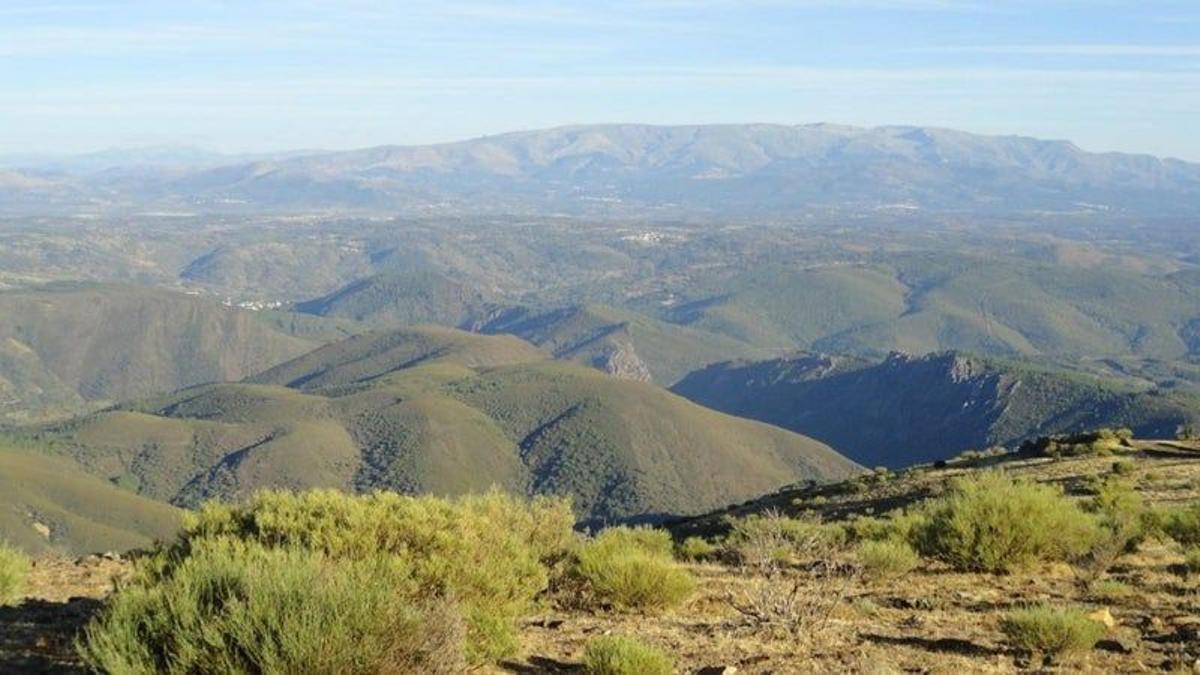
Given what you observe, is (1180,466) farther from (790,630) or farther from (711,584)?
(790,630)

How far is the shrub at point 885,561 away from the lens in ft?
48.0

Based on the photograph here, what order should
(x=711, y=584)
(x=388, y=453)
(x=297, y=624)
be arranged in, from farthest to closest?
(x=388, y=453) < (x=711, y=584) < (x=297, y=624)

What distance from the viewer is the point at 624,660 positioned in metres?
8.94

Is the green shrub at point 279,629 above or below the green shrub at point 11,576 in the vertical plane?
above

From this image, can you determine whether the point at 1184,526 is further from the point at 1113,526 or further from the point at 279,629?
the point at 279,629

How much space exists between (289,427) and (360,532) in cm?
14801

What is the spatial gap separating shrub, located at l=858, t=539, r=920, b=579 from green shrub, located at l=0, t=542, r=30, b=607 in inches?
432

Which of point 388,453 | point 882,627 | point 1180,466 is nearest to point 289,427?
point 388,453

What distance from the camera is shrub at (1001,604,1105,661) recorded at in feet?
32.9

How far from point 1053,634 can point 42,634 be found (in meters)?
10.00

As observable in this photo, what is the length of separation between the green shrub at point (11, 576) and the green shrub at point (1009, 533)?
40.5 feet

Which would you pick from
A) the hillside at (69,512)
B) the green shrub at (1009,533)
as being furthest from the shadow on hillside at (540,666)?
the hillside at (69,512)

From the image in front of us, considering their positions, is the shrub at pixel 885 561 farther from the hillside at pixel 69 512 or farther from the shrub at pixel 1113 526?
the hillside at pixel 69 512

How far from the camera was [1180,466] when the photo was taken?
26.1 m
